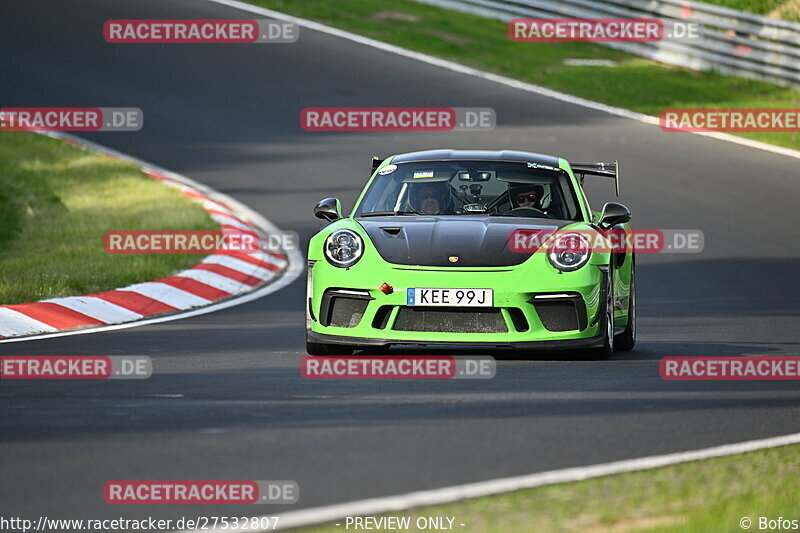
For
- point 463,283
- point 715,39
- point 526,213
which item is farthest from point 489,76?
point 463,283

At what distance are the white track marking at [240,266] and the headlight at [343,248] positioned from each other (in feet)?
17.3

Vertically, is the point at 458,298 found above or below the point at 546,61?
below

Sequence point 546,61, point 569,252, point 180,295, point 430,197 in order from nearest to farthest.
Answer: point 569,252
point 430,197
point 180,295
point 546,61

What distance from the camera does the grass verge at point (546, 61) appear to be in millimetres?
24938

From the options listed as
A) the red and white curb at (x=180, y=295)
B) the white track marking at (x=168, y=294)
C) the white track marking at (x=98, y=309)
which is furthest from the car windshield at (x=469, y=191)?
the white track marking at (x=168, y=294)

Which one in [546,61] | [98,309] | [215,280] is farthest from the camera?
[546,61]

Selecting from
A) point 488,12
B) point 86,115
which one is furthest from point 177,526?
point 488,12

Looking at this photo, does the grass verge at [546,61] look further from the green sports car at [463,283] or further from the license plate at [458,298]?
the license plate at [458,298]

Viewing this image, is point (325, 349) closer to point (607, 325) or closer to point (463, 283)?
point (463, 283)

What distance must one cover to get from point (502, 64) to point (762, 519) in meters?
21.8

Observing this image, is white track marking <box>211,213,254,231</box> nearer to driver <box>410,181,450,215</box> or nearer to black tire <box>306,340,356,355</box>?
driver <box>410,181,450,215</box>

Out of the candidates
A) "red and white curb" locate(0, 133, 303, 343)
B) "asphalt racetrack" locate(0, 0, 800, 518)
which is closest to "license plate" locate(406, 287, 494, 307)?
"asphalt racetrack" locate(0, 0, 800, 518)

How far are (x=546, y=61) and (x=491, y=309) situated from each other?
740 inches

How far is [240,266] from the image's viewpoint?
1484 cm
